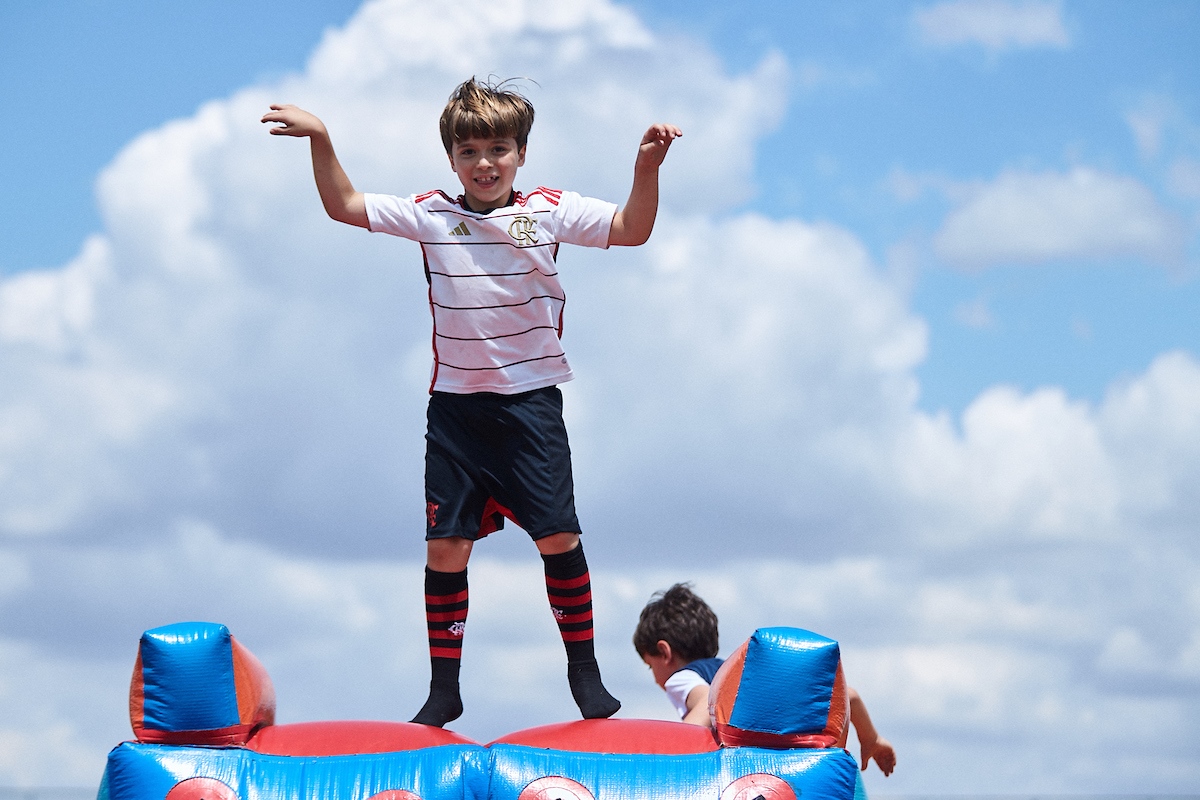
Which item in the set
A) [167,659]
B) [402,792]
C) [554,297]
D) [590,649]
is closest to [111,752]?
[167,659]

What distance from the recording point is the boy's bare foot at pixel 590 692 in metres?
3.93

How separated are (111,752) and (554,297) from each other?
5.29ft

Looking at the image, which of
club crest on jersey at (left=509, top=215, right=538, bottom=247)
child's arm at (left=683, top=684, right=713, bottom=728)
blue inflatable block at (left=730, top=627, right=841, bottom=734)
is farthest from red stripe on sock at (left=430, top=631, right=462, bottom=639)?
club crest on jersey at (left=509, top=215, right=538, bottom=247)

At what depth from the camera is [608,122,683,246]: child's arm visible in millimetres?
3885

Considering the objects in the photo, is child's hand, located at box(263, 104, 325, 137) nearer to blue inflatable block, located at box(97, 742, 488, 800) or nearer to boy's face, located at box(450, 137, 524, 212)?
boy's face, located at box(450, 137, 524, 212)

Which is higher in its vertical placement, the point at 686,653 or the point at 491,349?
the point at 491,349

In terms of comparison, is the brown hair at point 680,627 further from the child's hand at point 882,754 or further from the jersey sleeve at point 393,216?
the jersey sleeve at point 393,216

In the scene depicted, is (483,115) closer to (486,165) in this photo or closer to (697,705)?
(486,165)

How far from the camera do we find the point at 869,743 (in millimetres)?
4660

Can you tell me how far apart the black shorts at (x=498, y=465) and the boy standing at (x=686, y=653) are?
92 centimetres

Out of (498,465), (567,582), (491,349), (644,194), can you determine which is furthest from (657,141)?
(567,582)

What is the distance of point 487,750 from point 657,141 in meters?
1.61

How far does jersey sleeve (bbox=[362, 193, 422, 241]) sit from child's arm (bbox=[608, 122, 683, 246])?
1.74 feet

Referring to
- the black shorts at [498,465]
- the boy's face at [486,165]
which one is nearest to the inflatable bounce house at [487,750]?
the black shorts at [498,465]
